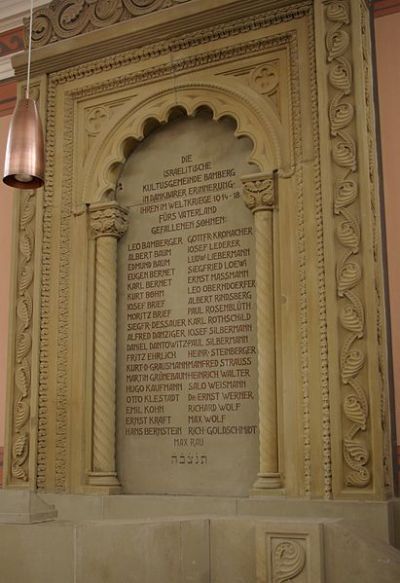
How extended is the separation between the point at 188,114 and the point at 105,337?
1.52 metres

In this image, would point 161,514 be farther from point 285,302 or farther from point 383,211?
point 383,211

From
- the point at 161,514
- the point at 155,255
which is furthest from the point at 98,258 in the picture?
the point at 161,514

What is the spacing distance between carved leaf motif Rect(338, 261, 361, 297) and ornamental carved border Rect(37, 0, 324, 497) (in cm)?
12

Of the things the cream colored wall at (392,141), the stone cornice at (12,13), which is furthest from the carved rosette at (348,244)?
the stone cornice at (12,13)

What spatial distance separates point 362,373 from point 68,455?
198cm

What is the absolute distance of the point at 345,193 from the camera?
4.52 metres

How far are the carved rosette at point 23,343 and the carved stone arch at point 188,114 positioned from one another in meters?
0.50

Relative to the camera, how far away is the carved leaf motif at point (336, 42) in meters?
4.66

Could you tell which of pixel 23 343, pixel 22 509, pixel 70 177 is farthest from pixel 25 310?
pixel 22 509

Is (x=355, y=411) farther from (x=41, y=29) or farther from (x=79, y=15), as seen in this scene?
(x=41, y=29)

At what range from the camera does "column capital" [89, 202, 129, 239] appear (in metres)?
5.27

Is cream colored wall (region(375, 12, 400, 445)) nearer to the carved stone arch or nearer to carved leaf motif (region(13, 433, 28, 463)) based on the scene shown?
the carved stone arch

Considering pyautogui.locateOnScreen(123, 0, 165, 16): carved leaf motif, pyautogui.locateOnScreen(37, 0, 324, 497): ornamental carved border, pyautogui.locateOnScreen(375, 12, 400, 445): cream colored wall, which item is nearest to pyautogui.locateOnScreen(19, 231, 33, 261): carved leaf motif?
pyautogui.locateOnScreen(37, 0, 324, 497): ornamental carved border

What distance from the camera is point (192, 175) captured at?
5.23m
